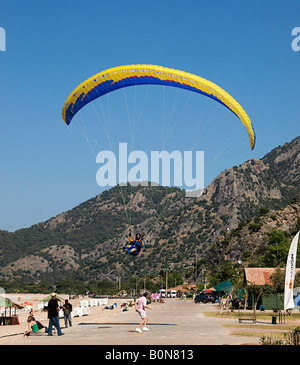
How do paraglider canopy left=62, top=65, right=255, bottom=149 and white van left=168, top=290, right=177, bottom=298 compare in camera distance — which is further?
white van left=168, top=290, right=177, bottom=298

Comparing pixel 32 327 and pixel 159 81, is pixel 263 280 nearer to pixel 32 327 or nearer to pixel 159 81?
pixel 159 81

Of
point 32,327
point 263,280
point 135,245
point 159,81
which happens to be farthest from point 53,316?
point 263,280

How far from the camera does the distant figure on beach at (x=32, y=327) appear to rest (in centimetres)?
2027

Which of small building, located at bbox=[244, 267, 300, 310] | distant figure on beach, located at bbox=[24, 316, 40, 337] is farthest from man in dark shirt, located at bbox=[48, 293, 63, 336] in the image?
small building, located at bbox=[244, 267, 300, 310]

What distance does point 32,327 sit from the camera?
21906 millimetres

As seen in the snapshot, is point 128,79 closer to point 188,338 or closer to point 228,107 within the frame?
point 228,107

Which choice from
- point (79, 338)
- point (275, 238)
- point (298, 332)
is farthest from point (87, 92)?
point (275, 238)

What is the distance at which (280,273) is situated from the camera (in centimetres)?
3531

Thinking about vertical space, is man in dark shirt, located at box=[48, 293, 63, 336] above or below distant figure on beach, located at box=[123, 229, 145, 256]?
below

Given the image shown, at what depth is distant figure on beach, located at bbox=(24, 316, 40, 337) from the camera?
2027 cm

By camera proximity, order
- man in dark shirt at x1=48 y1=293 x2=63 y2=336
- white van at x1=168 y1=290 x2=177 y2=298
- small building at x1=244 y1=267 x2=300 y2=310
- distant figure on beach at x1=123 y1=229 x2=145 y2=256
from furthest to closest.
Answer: white van at x1=168 y1=290 x2=177 y2=298 < small building at x1=244 y1=267 x2=300 y2=310 < distant figure on beach at x1=123 y1=229 x2=145 y2=256 < man in dark shirt at x1=48 y1=293 x2=63 y2=336

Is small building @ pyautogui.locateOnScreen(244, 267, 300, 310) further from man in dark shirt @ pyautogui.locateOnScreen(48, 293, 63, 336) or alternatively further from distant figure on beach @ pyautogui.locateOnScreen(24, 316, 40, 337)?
man in dark shirt @ pyautogui.locateOnScreen(48, 293, 63, 336)

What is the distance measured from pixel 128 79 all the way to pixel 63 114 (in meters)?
5.14

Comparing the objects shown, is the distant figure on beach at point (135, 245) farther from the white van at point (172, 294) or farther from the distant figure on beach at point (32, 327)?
the white van at point (172, 294)
